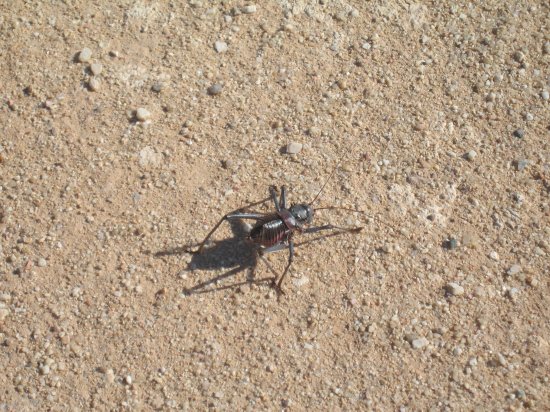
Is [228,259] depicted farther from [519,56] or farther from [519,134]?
[519,56]

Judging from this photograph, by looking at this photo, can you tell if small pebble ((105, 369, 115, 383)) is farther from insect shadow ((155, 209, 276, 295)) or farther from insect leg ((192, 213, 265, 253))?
insect leg ((192, 213, 265, 253))

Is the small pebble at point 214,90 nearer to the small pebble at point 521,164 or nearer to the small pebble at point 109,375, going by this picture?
the small pebble at point 109,375

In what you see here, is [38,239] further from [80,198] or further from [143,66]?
[143,66]

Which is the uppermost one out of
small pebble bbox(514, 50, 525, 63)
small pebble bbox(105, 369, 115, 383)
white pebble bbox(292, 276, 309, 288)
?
small pebble bbox(514, 50, 525, 63)

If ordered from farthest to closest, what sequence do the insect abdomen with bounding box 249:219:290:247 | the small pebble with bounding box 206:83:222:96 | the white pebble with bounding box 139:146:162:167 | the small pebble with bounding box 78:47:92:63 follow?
the small pebble with bounding box 78:47:92:63
the small pebble with bounding box 206:83:222:96
the white pebble with bounding box 139:146:162:167
the insect abdomen with bounding box 249:219:290:247

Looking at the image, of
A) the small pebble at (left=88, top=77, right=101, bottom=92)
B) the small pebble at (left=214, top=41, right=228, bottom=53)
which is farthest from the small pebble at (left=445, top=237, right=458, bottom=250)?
the small pebble at (left=88, top=77, right=101, bottom=92)

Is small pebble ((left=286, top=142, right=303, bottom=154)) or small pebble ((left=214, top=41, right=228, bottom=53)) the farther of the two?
small pebble ((left=214, top=41, right=228, bottom=53))

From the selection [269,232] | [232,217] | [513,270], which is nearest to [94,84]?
[232,217]
